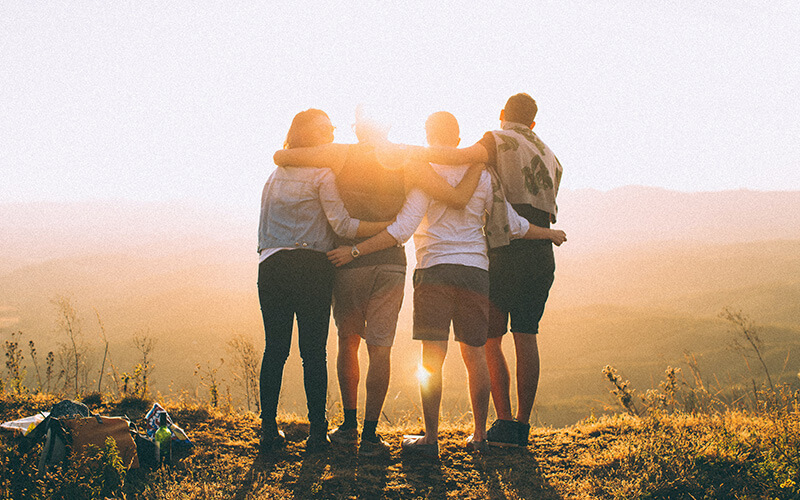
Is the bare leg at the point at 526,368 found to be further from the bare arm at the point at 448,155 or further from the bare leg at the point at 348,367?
the bare arm at the point at 448,155

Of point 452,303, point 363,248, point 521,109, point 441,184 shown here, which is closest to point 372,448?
point 452,303

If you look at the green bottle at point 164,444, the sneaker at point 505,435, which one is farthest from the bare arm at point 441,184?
the green bottle at point 164,444

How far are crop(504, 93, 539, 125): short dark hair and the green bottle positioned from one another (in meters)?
3.50

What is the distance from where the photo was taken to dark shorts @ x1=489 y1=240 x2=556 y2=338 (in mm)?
4004

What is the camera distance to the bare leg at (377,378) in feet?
12.3

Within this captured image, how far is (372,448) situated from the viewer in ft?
12.2

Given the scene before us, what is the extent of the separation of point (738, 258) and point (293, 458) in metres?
141

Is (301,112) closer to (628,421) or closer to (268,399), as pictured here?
(268,399)

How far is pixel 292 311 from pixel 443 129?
1.77 m

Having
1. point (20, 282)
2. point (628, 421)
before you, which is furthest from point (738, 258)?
point (20, 282)

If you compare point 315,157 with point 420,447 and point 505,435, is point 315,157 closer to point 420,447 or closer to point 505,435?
point 420,447

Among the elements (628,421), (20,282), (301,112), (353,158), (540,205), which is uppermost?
(301,112)

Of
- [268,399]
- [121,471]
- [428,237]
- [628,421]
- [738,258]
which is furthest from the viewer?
A: [738,258]

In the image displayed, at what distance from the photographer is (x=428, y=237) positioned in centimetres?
387
